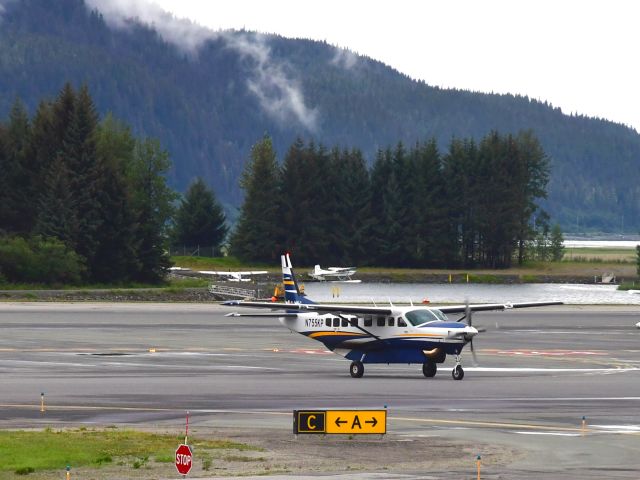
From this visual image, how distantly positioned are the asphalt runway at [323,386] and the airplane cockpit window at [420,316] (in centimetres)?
215

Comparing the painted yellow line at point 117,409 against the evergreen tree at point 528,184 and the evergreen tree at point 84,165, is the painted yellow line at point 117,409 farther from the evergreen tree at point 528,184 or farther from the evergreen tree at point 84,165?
the evergreen tree at point 528,184

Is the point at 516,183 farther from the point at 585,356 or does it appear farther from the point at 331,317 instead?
the point at 331,317

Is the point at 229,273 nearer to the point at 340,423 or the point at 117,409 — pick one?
the point at 117,409

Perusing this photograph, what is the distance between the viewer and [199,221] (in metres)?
167

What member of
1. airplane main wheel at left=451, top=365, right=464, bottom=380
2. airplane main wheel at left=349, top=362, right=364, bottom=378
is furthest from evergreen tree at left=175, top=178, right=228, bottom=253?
airplane main wheel at left=451, top=365, right=464, bottom=380

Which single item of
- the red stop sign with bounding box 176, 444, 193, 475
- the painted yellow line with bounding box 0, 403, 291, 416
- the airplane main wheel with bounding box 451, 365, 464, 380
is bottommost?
the painted yellow line with bounding box 0, 403, 291, 416

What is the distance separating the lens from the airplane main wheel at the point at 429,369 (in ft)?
153

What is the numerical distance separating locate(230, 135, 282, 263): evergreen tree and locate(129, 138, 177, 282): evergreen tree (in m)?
10.5

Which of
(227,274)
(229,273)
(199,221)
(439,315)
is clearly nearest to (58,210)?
(227,274)

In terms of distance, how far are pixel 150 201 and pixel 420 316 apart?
112 meters

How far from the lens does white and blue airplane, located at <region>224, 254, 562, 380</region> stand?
4550cm

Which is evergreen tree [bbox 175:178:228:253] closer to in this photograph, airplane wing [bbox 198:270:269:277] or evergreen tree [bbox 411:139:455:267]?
airplane wing [bbox 198:270:269:277]

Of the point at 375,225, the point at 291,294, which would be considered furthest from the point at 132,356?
the point at 375,225

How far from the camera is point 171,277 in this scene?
132m
